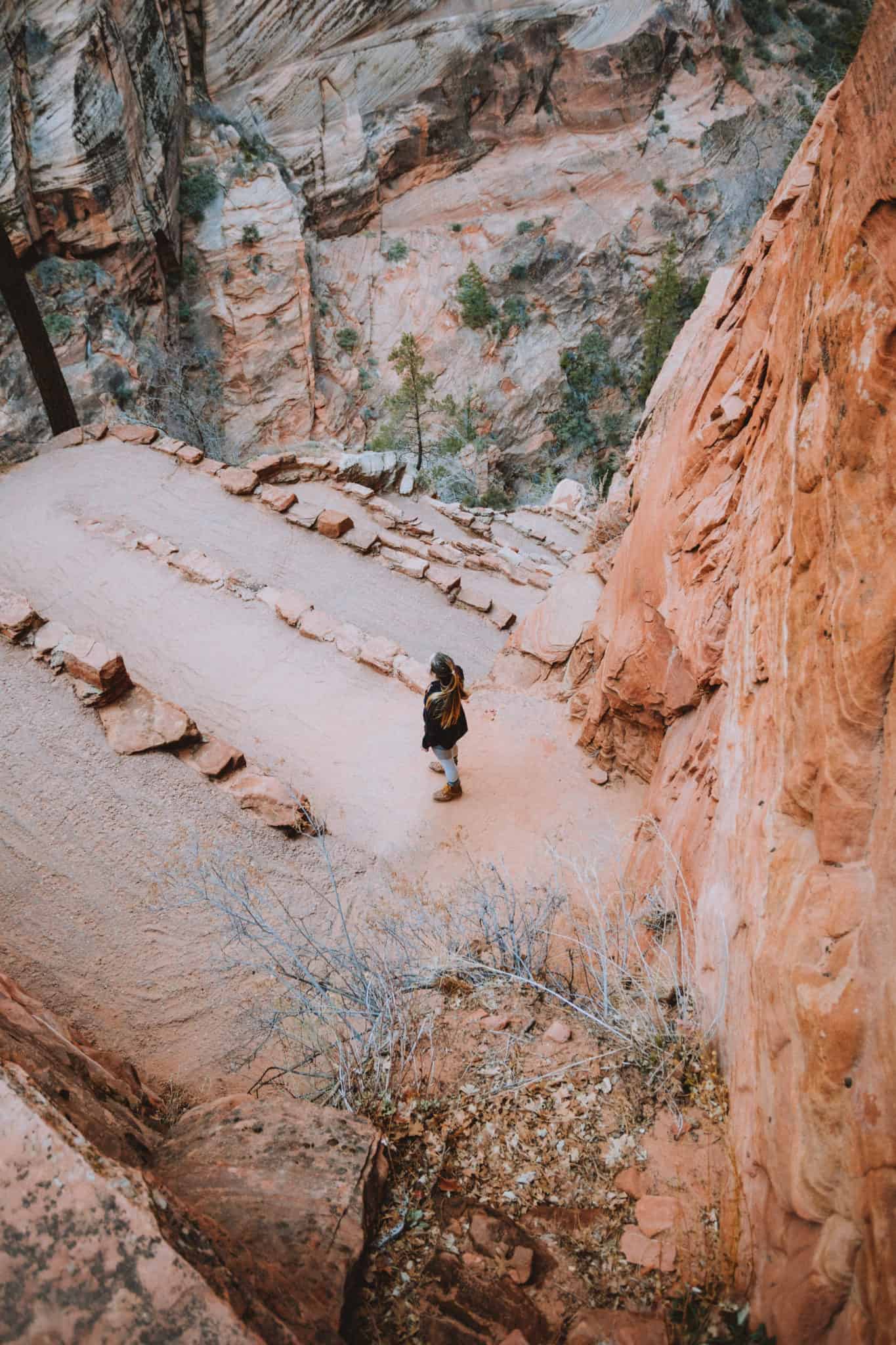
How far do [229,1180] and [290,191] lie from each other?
30250 millimetres

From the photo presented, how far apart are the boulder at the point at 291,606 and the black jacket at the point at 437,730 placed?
3.18 meters

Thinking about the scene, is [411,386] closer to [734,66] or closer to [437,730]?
[437,730]

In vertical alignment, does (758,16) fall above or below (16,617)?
above

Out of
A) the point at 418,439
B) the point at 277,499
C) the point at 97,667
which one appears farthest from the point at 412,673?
the point at 418,439

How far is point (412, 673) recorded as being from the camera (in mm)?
7680

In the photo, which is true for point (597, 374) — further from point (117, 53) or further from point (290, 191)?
point (117, 53)

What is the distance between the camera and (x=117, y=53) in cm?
1962

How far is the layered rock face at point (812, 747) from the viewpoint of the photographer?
192cm

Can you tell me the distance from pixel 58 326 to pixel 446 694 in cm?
1823

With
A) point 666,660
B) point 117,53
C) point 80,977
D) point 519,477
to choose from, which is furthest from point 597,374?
point 80,977

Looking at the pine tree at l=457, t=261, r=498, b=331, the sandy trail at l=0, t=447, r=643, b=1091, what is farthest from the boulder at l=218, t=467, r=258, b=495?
the pine tree at l=457, t=261, r=498, b=331

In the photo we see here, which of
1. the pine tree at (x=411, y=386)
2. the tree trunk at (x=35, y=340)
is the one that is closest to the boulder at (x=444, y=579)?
the tree trunk at (x=35, y=340)

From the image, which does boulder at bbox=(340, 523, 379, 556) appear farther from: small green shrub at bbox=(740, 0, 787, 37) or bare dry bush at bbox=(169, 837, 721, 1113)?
small green shrub at bbox=(740, 0, 787, 37)

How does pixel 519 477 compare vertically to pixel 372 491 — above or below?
below
